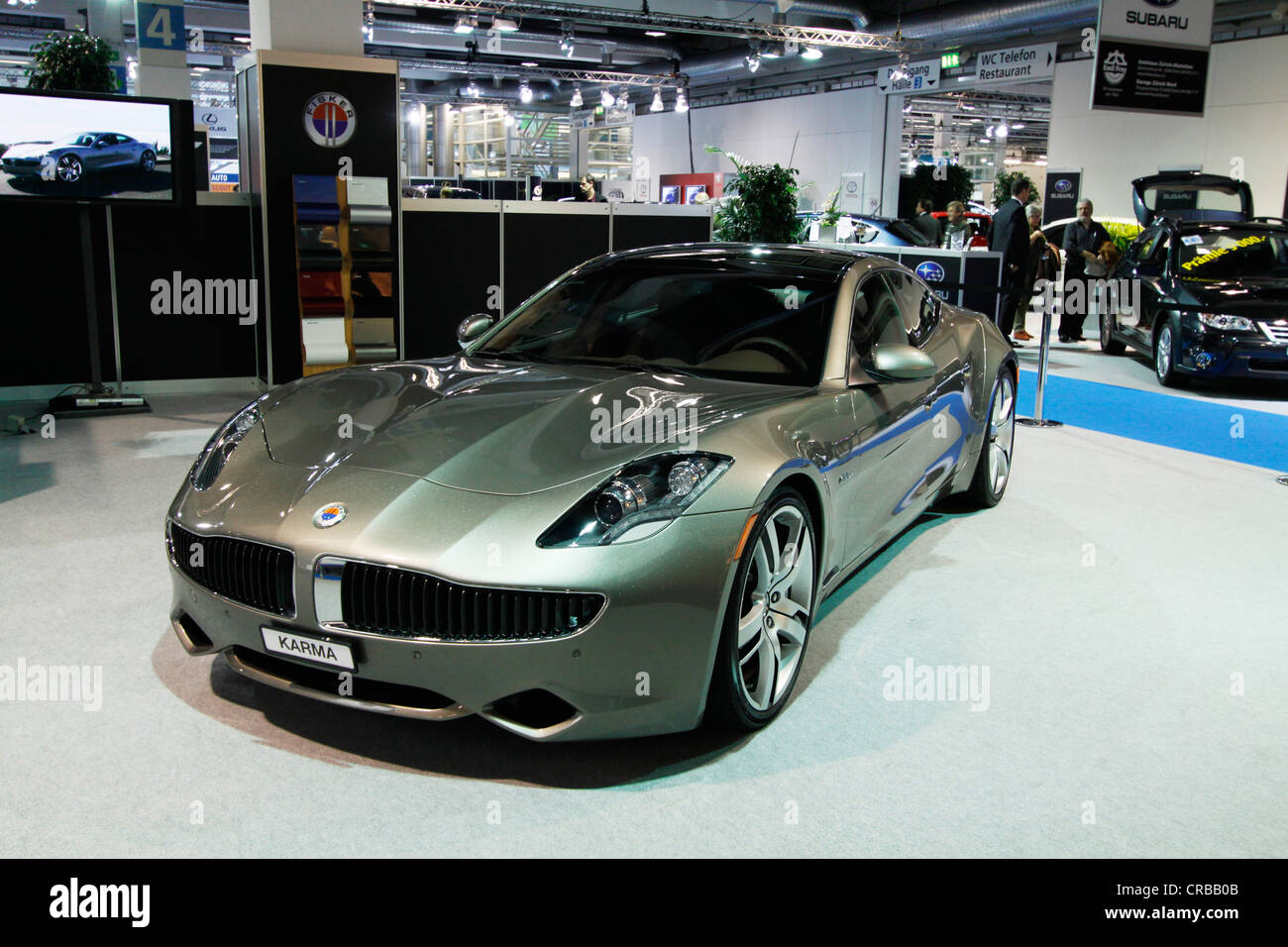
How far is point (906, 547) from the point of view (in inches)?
189

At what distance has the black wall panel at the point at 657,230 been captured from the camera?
10.3 m

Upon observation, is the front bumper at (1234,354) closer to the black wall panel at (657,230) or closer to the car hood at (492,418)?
the black wall panel at (657,230)

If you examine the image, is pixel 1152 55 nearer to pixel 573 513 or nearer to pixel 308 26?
pixel 308 26

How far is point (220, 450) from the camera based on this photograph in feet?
10.4

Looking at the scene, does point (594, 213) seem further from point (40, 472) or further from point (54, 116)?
point (40, 472)

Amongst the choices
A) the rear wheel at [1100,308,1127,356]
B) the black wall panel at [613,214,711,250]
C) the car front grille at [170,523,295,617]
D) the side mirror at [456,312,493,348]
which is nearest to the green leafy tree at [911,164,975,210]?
the rear wheel at [1100,308,1127,356]

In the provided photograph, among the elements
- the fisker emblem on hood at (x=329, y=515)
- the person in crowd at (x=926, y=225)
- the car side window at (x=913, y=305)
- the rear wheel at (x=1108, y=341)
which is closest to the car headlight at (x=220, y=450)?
the fisker emblem on hood at (x=329, y=515)

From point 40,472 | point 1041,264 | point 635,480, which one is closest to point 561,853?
point 635,480

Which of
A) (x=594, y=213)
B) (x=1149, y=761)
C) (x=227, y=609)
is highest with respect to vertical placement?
(x=594, y=213)

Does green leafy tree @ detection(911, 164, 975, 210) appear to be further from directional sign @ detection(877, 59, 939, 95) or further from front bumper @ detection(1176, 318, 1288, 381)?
front bumper @ detection(1176, 318, 1288, 381)

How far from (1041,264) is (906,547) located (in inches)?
342

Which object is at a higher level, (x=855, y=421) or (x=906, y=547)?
(x=855, y=421)

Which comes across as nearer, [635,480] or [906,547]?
[635,480]

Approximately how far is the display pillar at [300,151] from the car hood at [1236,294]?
22.4ft
